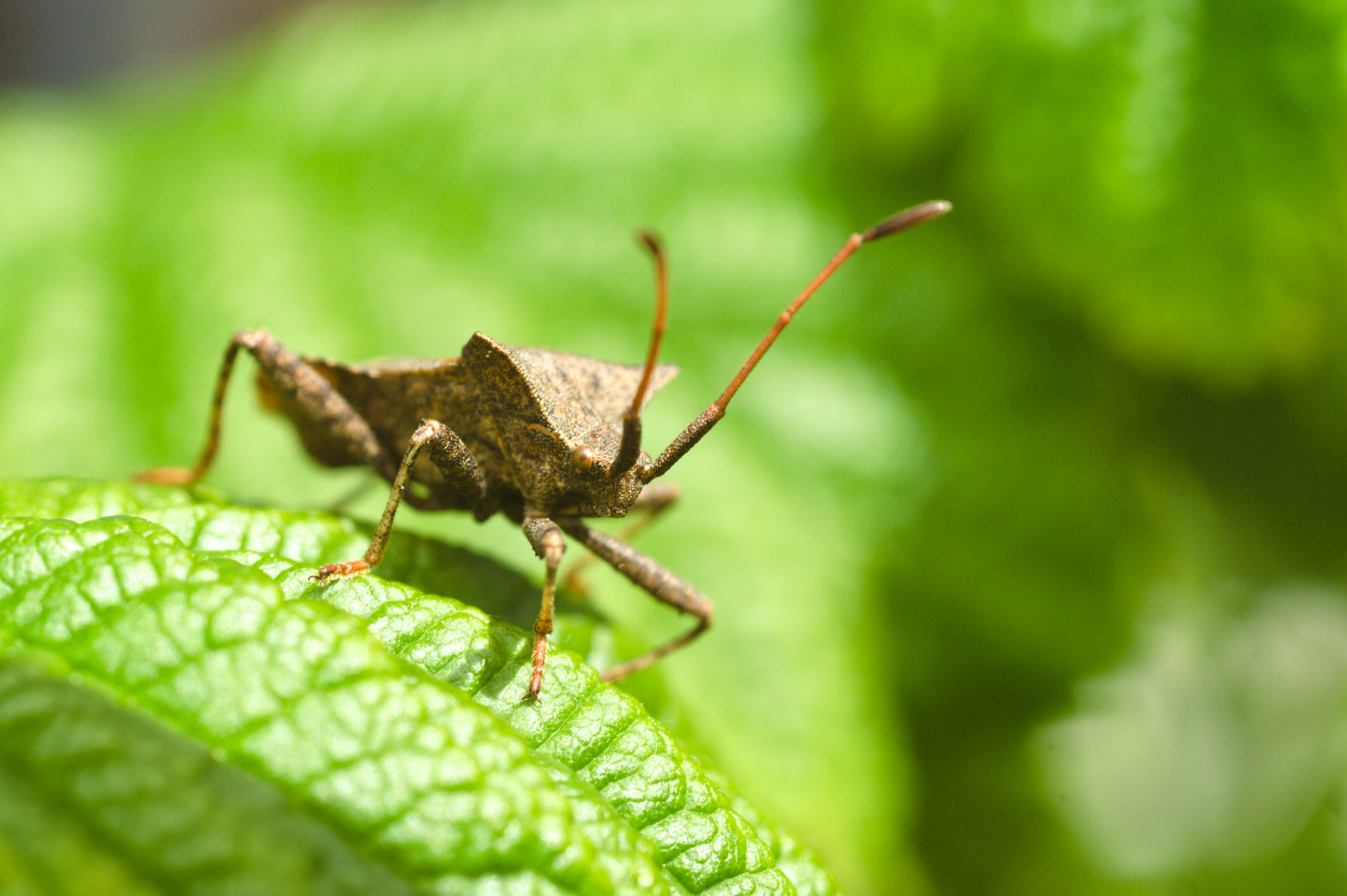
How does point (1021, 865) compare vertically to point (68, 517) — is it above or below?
below

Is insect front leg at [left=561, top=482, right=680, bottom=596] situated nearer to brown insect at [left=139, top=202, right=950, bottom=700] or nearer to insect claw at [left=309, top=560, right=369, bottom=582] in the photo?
brown insect at [left=139, top=202, right=950, bottom=700]

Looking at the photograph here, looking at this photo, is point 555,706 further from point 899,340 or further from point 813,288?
point 899,340

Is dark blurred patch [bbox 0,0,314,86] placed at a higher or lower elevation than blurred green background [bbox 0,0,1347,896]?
higher

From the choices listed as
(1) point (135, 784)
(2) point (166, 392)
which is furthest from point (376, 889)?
(2) point (166, 392)

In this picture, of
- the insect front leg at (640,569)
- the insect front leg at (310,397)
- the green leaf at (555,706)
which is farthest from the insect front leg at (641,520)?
the green leaf at (555,706)

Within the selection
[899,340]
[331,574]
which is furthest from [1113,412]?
[331,574]

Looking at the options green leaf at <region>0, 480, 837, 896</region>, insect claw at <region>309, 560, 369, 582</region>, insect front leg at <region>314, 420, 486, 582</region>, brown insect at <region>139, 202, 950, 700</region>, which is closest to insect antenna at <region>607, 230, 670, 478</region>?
brown insect at <region>139, 202, 950, 700</region>

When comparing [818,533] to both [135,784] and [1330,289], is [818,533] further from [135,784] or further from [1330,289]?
[135,784]
